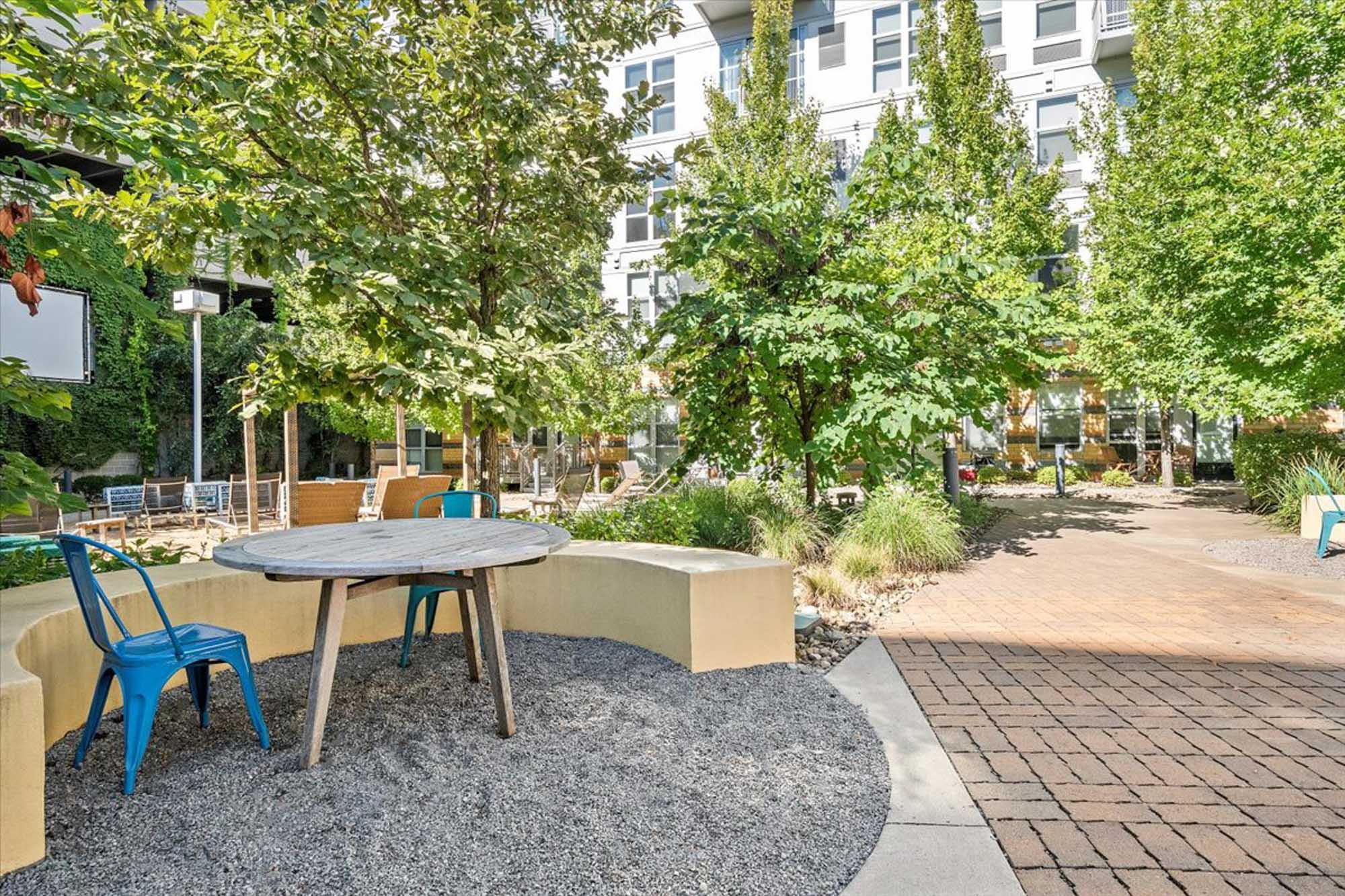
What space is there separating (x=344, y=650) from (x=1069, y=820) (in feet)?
12.9

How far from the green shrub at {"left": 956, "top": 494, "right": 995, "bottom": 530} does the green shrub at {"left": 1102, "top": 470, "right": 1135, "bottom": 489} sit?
8485mm

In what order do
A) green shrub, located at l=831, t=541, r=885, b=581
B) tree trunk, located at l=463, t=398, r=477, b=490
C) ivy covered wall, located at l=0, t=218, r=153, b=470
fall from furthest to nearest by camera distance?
ivy covered wall, located at l=0, t=218, r=153, b=470 → green shrub, located at l=831, t=541, r=885, b=581 → tree trunk, located at l=463, t=398, r=477, b=490

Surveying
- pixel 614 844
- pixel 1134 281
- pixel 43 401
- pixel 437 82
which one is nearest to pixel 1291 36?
pixel 1134 281

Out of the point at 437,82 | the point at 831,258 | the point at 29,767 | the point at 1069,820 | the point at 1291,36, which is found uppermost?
the point at 1291,36

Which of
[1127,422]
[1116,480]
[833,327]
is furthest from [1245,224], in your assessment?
[1127,422]

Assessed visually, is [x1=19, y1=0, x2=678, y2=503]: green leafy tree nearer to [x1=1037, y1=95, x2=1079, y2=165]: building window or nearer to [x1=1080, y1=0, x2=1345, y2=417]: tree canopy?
[x1=1080, y1=0, x2=1345, y2=417]: tree canopy

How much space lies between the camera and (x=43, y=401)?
3082 mm

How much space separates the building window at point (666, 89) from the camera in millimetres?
23625

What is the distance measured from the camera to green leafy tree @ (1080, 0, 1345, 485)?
956cm

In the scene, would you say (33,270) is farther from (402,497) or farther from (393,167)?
(402,497)

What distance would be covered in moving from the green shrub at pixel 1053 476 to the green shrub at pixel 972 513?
7.91m

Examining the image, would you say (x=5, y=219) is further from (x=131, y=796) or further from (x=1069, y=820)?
(x=1069, y=820)

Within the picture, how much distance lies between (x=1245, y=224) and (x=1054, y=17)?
14.0 meters

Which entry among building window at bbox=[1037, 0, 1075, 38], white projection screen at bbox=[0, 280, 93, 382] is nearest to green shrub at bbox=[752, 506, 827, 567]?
white projection screen at bbox=[0, 280, 93, 382]
